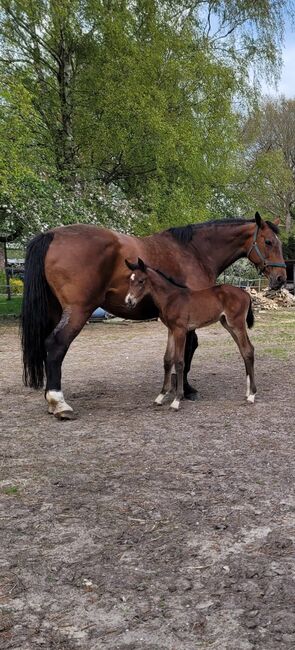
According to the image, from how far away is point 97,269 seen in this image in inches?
216

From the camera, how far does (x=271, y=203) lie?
3291cm

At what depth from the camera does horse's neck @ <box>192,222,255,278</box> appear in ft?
20.4

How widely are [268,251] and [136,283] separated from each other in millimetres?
1700

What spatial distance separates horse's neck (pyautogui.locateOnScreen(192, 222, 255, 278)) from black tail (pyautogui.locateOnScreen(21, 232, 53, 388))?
1.84 metres

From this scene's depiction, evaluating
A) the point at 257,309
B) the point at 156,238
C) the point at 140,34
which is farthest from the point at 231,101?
the point at 156,238

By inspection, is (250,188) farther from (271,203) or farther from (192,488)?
(192,488)

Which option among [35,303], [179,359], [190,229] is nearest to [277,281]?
[190,229]

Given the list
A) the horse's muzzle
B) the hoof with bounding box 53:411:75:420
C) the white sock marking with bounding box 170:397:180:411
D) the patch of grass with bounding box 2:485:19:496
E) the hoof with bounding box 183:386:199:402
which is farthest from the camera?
the horse's muzzle

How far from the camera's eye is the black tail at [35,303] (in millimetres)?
5469

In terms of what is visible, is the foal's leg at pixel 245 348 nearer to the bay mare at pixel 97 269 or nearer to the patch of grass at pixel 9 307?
the bay mare at pixel 97 269

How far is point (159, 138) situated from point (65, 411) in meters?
10.4

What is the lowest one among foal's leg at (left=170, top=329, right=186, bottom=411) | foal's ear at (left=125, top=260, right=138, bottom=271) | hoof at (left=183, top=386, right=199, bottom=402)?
hoof at (left=183, top=386, right=199, bottom=402)

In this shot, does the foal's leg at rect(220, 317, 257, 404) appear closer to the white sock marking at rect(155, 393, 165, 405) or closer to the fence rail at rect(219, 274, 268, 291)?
the white sock marking at rect(155, 393, 165, 405)

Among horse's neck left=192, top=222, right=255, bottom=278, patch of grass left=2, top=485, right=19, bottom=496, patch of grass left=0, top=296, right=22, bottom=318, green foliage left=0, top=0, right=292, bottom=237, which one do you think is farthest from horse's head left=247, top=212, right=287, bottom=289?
patch of grass left=0, top=296, right=22, bottom=318
